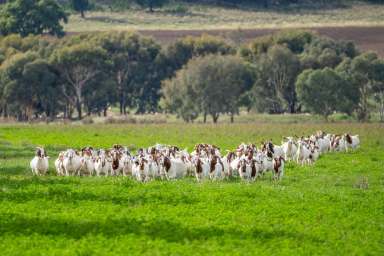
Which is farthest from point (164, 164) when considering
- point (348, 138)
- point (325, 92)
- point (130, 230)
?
point (325, 92)

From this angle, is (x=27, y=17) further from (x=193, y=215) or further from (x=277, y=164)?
(x=193, y=215)

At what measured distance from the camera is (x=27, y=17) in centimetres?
12256

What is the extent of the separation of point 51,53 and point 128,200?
7693 centimetres

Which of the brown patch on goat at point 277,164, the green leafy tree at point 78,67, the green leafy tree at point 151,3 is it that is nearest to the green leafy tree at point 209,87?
the green leafy tree at point 78,67

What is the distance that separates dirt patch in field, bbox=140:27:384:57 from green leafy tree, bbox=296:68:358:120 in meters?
36.9

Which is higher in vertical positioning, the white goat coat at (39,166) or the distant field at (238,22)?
the white goat coat at (39,166)

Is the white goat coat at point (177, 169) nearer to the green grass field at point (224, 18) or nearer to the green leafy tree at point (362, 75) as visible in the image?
the green leafy tree at point (362, 75)

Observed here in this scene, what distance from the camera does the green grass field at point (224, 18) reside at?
15475 centimetres

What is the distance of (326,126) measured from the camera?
75.3 m

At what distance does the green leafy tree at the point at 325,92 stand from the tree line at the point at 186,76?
9cm

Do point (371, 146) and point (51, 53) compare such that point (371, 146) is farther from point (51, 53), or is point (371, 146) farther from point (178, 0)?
point (178, 0)

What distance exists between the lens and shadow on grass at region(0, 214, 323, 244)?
22.9m

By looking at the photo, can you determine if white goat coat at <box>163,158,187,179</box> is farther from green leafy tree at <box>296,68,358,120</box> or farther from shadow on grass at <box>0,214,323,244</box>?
green leafy tree at <box>296,68,358,120</box>

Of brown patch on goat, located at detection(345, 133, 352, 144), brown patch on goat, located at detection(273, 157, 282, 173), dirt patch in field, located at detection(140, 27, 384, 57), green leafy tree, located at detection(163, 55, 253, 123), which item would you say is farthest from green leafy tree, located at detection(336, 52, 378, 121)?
brown patch on goat, located at detection(273, 157, 282, 173)
